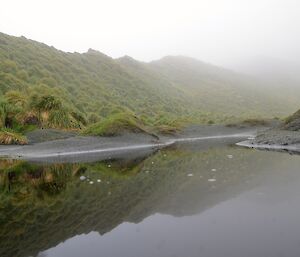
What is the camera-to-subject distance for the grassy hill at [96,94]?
139ft

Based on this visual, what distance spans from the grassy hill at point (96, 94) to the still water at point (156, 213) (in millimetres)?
24492

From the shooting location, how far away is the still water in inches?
303

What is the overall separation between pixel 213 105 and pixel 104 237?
439 ft

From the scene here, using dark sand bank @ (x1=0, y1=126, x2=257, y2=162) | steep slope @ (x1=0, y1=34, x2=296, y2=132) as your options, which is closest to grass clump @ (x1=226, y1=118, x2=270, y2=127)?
steep slope @ (x1=0, y1=34, x2=296, y2=132)

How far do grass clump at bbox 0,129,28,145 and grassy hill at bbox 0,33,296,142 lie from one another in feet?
11.9

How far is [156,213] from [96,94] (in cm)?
8134

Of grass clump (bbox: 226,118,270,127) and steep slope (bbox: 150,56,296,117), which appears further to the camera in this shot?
steep slope (bbox: 150,56,296,117)

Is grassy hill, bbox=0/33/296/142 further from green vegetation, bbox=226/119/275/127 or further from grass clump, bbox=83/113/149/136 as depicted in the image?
green vegetation, bbox=226/119/275/127

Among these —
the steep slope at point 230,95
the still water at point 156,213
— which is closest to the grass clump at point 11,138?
the still water at point 156,213

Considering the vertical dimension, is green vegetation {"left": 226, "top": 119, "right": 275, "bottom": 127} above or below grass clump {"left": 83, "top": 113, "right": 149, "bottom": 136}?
below

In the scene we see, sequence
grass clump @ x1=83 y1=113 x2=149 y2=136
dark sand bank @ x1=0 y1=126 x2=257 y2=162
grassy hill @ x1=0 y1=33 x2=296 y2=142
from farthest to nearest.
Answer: grassy hill @ x1=0 y1=33 x2=296 y2=142 < grass clump @ x1=83 y1=113 x2=149 y2=136 < dark sand bank @ x1=0 y1=126 x2=257 y2=162

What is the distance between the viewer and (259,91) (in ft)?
575

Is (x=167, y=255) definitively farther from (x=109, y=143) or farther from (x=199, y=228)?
(x=109, y=143)

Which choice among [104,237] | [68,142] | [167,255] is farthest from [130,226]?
[68,142]
